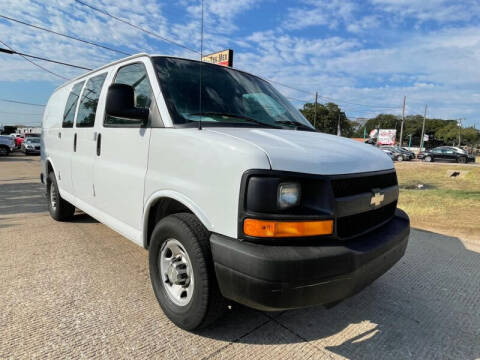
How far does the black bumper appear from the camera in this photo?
1726 mm

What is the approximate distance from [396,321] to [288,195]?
1.56 metres

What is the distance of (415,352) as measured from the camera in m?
2.19

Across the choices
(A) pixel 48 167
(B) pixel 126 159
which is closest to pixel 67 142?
(A) pixel 48 167

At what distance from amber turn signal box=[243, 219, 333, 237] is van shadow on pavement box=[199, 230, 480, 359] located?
917 millimetres

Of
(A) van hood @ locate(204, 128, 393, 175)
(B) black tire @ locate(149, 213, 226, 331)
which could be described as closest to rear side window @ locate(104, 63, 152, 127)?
(A) van hood @ locate(204, 128, 393, 175)

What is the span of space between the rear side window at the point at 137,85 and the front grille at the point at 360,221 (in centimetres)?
175

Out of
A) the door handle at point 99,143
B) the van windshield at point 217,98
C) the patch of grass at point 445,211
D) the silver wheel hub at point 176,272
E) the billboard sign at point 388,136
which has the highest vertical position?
the billboard sign at point 388,136

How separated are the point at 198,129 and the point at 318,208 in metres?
0.98

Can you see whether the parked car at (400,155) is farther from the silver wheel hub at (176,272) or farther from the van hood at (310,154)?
the silver wheel hub at (176,272)

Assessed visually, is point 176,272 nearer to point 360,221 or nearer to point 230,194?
point 230,194

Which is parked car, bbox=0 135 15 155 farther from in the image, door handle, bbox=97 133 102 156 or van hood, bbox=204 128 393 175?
van hood, bbox=204 128 393 175

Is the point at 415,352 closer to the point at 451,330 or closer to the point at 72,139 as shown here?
the point at 451,330

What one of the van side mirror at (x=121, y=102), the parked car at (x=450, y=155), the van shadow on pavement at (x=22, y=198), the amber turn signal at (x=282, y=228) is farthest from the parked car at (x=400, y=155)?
the amber turn signal at (x=282, y=228)

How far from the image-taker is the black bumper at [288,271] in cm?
173
